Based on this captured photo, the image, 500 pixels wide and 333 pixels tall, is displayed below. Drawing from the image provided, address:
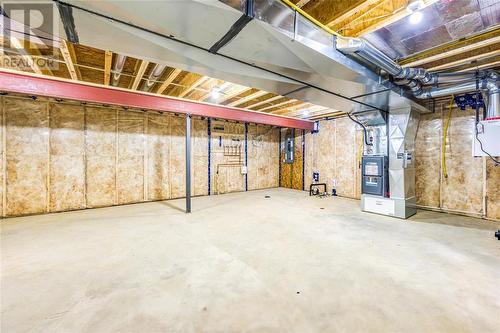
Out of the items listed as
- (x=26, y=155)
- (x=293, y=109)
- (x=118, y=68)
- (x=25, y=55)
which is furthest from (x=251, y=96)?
(x=26, y=155)

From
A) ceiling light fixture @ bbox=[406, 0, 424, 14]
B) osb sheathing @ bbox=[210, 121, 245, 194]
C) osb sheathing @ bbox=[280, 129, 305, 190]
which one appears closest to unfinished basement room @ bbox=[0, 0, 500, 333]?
ceiling light fixture @ bbox=[406, 0, 424, 14]

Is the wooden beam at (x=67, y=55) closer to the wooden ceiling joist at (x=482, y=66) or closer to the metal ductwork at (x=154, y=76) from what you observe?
the metal ductwork at (x=154, y=76)

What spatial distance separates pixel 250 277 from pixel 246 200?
3606 mm

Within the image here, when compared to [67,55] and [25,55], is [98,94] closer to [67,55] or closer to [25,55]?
[67,55]

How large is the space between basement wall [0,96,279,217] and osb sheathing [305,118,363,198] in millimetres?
3064

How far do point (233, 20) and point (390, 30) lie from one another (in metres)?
1.82

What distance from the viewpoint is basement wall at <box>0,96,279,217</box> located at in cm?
397

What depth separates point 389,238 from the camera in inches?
113

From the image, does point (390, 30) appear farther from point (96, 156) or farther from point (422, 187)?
point (96, 156)

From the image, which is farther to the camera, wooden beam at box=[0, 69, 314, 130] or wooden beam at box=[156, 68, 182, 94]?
wooden beam at box=[156, 68, 182, 94]

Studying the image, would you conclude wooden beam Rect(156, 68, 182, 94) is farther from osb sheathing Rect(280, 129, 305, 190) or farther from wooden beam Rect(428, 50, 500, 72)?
osb sheathing Rect(280, 129, 305, 190)

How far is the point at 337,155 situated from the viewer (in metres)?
6.16

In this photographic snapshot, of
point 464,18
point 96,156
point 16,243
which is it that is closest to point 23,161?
point 96,156

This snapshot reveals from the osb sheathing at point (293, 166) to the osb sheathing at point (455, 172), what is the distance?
3.41 metres
